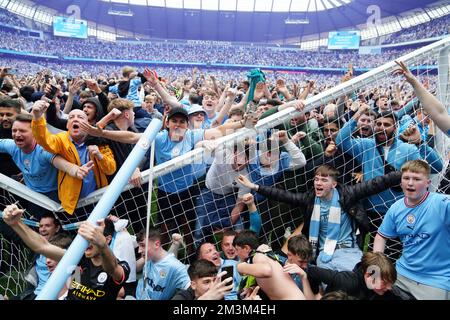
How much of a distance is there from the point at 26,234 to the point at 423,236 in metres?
2.48

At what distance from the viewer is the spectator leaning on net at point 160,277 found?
9.64 ft

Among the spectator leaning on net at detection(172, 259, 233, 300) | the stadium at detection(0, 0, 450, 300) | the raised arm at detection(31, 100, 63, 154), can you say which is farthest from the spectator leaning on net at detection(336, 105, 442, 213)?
the raised arm at detection(31, 100, 63, 154)

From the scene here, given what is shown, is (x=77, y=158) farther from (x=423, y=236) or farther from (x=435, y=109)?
(x=435, y=109)

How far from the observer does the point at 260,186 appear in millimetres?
3318

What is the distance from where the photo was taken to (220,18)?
49.1 meters

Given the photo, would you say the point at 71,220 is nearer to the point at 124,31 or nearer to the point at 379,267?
the point at 379,267

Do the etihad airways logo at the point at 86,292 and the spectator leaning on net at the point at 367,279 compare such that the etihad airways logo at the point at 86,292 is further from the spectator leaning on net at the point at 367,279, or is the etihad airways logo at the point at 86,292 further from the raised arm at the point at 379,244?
the raised arm at the point at 379,244

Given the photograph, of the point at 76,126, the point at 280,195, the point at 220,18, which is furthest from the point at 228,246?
the point at 220,18

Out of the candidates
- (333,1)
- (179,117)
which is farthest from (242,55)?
(179,117)

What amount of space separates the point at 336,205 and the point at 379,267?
2.83 ft

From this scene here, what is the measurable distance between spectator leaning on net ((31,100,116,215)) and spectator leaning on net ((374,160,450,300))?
86.3 inches

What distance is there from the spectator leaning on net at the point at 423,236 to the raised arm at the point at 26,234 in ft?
7.47

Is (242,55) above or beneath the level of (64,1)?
beneath
